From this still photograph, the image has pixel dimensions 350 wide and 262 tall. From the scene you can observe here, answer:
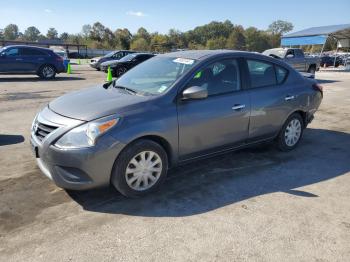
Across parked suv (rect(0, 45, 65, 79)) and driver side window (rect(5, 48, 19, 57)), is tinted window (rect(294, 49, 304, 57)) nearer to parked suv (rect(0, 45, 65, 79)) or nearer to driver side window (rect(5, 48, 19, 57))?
parked suv (rect(0, 45, 65, 79))

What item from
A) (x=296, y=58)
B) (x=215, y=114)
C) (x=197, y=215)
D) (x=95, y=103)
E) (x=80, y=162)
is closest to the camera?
(x=80, y=162)

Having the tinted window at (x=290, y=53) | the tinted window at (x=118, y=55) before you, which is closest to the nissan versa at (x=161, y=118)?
the tinted window at (x=290, y=53)

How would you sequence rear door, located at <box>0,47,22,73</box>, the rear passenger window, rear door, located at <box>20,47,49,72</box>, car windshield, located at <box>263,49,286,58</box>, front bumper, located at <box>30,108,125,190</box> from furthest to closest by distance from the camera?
car windshield, located at <box>263,49,286,58</box>
rear door, located at <box>20,47,49,72</box>
rear door, located at <box>0,47,22,73</box>
the rear passenger window
front bumper, located at <box>30,108,125,190</box>

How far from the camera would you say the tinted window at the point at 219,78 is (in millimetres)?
4793

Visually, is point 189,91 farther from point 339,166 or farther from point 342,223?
point 339,166

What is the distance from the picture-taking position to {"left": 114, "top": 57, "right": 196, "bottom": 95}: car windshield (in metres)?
4.68

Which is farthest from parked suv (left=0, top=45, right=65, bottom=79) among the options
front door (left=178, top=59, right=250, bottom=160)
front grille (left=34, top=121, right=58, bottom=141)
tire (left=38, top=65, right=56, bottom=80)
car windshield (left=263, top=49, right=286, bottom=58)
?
front door (left=178, top=59, right=250, bottom=160)

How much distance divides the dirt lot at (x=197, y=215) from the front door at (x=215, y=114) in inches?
18.7

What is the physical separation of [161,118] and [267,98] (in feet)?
6.51

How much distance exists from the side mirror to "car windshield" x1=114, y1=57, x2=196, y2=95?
0.77ft

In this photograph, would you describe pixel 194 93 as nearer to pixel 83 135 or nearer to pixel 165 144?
pixel 165 144

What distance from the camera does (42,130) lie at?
4199 millimetres

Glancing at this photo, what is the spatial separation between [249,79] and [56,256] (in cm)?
350

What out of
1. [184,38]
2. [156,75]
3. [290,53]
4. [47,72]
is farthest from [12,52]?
[184,38]
